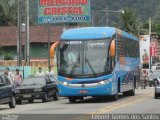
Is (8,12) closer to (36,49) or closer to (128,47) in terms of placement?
(36,49)

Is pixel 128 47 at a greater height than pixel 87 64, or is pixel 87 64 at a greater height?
pixel 128 47

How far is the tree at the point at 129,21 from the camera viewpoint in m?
83.8

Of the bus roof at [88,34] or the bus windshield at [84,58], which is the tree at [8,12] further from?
the bus windshield at [84,58]

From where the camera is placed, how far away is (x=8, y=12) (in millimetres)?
75062

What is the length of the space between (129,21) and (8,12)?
66.1ft

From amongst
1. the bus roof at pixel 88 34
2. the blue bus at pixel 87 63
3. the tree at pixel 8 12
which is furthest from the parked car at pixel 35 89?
the tree at pixel 8 12

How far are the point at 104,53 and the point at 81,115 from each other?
773 cm

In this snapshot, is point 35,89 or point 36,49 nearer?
point 35,89

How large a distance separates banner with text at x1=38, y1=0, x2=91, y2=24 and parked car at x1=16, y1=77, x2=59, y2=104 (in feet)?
72.4

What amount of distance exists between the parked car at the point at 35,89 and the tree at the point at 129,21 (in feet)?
174

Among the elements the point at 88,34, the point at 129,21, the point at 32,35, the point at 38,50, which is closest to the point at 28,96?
the point at 88,34

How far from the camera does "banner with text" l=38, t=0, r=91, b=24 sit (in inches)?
2105

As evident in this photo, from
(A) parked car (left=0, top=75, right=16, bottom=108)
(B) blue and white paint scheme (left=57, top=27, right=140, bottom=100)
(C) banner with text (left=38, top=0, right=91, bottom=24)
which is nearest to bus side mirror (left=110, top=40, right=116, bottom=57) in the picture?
(B) blue and white paint scheme (left=57, top=27, right=140, bottom=100)

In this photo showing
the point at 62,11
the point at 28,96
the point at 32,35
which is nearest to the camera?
the point at 28,96
